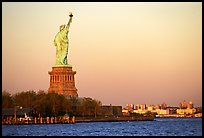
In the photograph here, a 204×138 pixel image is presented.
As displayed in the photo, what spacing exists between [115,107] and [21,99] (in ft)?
104

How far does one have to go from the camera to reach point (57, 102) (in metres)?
88.6

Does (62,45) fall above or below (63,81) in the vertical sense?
above

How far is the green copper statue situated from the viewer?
10806 cm

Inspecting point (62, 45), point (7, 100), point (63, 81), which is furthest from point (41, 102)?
point (62, 45)

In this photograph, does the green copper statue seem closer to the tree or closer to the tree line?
the tree line

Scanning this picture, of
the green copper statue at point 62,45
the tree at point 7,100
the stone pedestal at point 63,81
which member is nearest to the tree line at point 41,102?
the tree at point 7,100

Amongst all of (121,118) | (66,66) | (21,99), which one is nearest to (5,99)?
(21,99)

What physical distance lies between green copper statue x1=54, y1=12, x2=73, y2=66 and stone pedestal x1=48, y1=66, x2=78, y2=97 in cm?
119

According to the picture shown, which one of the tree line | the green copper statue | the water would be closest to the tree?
the tree line

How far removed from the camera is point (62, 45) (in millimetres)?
108750

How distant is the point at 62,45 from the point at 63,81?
6.38m

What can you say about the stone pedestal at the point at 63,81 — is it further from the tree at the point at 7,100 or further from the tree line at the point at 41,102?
the tree at the point at 7,100

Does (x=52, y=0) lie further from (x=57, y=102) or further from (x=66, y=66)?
(x=66, y=66)

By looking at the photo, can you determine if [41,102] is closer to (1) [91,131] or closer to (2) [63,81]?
(2) [63,81]
